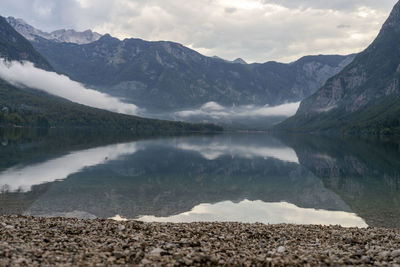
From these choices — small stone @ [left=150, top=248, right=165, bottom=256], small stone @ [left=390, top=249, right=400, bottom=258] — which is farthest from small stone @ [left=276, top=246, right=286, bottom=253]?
small stone @ [left=150, top=248, right=165, bottom=256]

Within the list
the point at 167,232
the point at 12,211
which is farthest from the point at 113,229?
the point at 12,211

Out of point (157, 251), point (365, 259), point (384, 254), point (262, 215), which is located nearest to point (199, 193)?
point (262, 215)

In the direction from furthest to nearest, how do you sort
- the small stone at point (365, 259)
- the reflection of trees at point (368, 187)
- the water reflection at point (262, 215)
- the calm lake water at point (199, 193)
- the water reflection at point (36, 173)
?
1. the water reflection at point (36, 173)
2. the reflection of trees at point (368, 187)
3. the calm lake water at point (199, 193)
4. the water reflection at point (262, 215)
5. the small stone at point (365, 259)

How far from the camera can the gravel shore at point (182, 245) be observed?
16984 mm

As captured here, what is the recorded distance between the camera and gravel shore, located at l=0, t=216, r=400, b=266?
1698 centimetres

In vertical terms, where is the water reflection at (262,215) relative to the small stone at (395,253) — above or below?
below

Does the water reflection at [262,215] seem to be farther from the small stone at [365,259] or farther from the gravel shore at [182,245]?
the small stone at [365,259]

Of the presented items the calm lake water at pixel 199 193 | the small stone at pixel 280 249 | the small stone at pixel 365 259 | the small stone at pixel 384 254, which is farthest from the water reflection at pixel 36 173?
the small stone at pixel 384 254

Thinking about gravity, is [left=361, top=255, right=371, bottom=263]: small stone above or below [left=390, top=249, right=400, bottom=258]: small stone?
below

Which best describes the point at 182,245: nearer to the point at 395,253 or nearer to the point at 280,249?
the point at 280,249

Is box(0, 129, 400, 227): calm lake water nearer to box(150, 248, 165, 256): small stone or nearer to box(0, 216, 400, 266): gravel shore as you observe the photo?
box(0, 216, 400, 266): gravel shore

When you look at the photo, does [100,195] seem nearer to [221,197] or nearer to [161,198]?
[161,198]

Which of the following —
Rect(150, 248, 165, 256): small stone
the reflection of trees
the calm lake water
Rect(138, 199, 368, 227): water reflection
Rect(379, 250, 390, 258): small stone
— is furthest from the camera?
the reflection of trees

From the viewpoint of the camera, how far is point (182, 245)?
68.8 ft
